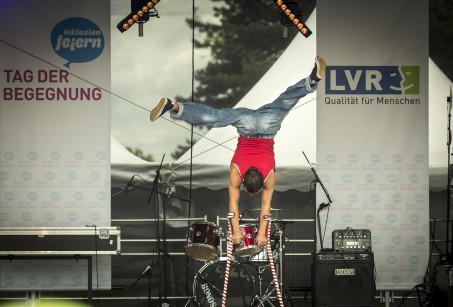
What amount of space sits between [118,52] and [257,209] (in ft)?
7.78

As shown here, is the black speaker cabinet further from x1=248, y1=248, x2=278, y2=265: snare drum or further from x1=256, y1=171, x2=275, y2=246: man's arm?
x1=256, y1=171, x2=275, y2=246: man's arm

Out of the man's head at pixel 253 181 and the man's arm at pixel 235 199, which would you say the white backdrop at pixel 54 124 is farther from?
the man's head at pixel 253 181

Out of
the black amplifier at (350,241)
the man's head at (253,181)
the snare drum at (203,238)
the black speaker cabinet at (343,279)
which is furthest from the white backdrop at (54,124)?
the black amplifier at (350,241)

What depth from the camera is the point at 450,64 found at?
34.2 feet

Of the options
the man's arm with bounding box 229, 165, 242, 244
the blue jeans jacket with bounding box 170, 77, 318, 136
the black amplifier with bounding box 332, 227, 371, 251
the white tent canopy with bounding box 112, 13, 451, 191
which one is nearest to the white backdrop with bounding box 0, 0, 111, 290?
the white tent canopy with bounding box 112, 13, 451, 191

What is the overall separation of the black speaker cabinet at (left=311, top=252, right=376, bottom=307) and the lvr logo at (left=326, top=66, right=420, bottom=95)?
1.91 m

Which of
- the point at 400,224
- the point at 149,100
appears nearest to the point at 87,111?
the point at 149,100

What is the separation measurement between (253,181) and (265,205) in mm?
360

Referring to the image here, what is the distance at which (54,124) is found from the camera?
10.3 metres

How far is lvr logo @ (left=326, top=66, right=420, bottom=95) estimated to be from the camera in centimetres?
1035

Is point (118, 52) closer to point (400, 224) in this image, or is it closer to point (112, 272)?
point (112, 272)

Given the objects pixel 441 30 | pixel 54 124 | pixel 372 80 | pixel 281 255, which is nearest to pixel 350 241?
pixel 281 255

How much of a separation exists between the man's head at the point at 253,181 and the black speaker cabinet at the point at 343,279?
107cm

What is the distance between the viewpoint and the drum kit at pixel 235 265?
Answer: 9.31m
